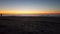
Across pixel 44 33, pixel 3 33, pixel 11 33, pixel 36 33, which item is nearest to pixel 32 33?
pixel 36 33

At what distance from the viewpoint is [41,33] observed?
7.62 metres

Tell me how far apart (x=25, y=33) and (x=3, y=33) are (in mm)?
1384

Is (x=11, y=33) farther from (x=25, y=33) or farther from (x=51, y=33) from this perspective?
(x=51, y=33)

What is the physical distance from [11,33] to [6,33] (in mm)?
339

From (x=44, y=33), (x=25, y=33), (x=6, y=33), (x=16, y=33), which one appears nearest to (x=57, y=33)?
(x=44, y=33)

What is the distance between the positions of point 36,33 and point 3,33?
209 cm

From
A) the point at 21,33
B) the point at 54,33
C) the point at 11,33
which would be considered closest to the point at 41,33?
the point at 54,33

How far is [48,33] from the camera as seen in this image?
7465 millimetres

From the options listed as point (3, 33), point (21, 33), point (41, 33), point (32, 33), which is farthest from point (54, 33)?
point (3, 33)

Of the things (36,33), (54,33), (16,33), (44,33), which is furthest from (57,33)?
(16,33)

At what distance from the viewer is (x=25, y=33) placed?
301 inches

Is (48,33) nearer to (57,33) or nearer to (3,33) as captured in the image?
(57,33)

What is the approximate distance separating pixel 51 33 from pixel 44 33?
0.45 meters

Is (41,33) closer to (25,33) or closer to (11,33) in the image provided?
(25,33)
